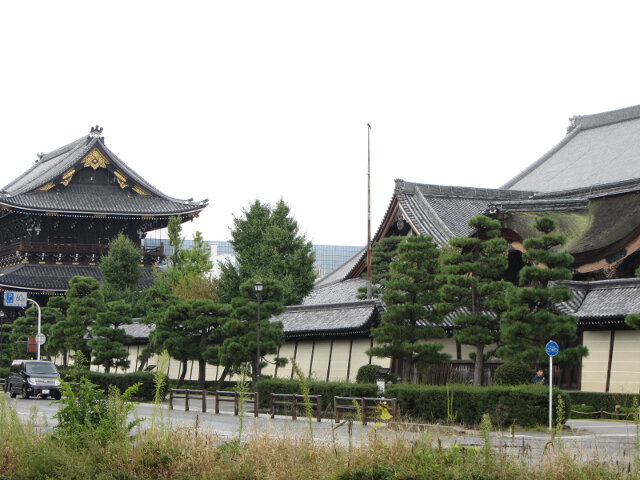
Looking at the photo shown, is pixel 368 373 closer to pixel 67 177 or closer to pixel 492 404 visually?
pixel 492 404

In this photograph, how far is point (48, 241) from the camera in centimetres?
6325

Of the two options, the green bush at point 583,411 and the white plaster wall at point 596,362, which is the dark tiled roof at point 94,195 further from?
the green bush at point 583,411

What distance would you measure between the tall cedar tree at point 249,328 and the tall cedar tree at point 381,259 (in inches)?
275

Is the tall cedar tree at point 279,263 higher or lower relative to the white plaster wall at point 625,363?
higher

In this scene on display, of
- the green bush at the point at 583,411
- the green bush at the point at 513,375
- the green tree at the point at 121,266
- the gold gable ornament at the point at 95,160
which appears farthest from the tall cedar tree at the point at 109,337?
the gold gable ornament at the point at 95,160

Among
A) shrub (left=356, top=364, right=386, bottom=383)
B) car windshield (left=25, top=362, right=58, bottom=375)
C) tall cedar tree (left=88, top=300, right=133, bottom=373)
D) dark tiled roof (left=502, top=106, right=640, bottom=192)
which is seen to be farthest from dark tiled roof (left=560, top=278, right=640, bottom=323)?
car windshield (left=25, top=362, right=58, bottom=375)

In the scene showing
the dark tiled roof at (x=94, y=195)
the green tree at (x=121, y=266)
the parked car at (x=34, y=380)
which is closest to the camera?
the parked car at (x=34, y=380)

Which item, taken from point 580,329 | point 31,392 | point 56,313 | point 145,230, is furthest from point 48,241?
point 580,329

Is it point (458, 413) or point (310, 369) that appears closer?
point (458, 413)

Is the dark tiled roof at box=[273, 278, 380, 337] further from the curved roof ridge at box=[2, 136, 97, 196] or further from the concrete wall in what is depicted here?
the curved roof ridge at box=[2, 136, 97, 196]

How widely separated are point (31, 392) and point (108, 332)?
5769 mm

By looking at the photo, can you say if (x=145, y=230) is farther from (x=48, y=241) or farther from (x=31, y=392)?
(x=31, y=392)

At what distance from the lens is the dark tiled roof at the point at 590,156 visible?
47.2 meters

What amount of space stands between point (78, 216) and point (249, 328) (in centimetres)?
3133
